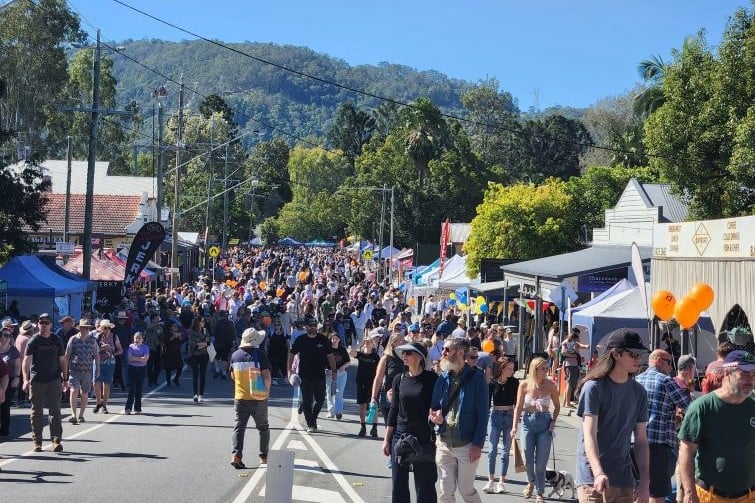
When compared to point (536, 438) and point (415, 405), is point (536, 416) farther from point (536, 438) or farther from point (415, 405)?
point (415, 405)

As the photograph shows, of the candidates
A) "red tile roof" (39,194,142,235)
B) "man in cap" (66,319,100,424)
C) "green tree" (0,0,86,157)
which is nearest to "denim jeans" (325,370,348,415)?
"man in cap" (66,319,100,424)

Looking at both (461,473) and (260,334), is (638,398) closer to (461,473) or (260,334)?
(461,473)

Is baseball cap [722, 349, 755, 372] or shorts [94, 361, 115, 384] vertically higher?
baseball cap [722, 349, 755, 372]

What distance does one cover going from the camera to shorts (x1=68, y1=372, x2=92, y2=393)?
17125mm

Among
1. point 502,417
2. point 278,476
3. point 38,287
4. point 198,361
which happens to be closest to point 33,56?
point 38,287

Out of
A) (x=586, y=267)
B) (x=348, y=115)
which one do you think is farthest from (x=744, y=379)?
(x=348, y=115)

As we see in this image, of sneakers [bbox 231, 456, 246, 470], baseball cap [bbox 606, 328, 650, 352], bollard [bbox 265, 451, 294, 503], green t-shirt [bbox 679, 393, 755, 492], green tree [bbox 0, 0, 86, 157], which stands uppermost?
green tree [bbox 0, 0, 86, 157]

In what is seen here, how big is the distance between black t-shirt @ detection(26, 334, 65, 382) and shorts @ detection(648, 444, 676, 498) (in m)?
8.33

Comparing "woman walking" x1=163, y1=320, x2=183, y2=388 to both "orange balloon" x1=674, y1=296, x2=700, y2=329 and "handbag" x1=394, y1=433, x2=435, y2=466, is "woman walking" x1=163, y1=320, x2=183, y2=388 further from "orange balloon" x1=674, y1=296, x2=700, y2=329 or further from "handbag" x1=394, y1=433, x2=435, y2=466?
"handbag" x1=394, y1=433, x2=435, y2=466

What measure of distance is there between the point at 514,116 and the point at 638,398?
392 ft

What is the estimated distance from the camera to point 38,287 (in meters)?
26.3

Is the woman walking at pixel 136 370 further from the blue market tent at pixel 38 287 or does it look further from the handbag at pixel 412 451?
the handbag at pixel 412 451

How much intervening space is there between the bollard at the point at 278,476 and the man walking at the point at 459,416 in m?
1.25

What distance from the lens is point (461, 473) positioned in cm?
887
